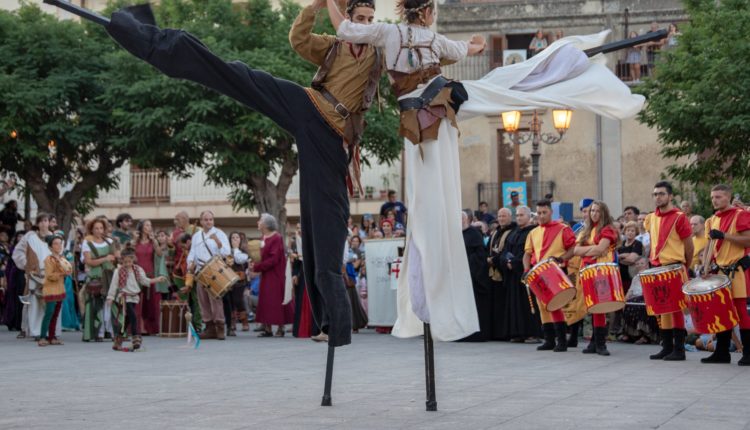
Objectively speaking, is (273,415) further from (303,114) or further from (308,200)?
(303,114)

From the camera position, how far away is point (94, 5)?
41906 millimetres

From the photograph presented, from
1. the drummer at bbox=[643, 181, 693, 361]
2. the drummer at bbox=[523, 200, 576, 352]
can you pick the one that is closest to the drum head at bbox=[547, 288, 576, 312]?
the drummer at bbox=[523, 200, 576, 352]

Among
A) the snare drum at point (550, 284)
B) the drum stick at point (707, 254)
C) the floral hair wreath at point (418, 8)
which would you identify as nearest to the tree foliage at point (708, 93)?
the snare drum at point (550, 284)

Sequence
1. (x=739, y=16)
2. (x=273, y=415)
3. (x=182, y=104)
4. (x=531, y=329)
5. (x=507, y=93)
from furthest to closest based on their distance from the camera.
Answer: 1. (x=182, y=104)
2. (x=739, y=16)
3. (x=531, y=329)
4. (x=507, y=93)
5. (x=273, y=415)

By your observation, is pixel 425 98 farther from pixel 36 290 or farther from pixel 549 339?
pixel 36 290

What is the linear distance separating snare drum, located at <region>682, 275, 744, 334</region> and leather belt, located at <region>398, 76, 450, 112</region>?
5.77m

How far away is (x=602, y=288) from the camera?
13.4 metres

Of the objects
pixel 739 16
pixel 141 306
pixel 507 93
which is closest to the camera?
pixel 507 93

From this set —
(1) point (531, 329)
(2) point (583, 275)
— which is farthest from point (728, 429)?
(1) point (531, 329)

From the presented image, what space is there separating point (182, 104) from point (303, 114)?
2329 cm

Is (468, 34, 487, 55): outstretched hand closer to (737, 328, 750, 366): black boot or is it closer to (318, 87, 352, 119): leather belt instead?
(318, 87, 352, 119): leather belt

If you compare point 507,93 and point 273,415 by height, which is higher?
point 507,93

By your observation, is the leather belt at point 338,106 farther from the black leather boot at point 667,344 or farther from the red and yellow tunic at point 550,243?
the red and yellow tunic at point 550,243

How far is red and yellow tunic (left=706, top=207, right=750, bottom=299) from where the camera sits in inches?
466
